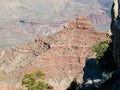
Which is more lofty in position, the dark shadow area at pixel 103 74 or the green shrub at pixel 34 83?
the dark shadow area at pixel 103 74

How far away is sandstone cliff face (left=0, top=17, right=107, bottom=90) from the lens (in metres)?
157

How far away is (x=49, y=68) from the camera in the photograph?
16700 centimetres

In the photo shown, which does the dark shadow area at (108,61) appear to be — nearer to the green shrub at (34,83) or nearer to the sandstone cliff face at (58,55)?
the green shrub at (34,83)

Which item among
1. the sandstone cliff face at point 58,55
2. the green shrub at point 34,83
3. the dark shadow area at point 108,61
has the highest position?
the dark shadow area at point 108,61

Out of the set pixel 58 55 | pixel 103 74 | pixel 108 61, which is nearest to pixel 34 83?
pixel 108 61

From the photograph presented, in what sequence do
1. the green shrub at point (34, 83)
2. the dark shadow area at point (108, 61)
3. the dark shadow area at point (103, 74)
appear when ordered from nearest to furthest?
the dark shadow area at point (103, 74), the dark shadow area at point (108, 61), the green shrub at point (34, 83)

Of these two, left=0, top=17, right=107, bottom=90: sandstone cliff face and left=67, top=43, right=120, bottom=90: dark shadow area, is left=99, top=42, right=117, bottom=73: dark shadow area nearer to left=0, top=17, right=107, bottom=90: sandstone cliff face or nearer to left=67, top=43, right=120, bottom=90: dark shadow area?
left=67, top=43, right=120, bottom=90: dark shadow area

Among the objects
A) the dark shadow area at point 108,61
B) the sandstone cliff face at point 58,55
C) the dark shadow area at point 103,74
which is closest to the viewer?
the dark shadow area at point 103,74

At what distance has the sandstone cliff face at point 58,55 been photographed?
157 metres

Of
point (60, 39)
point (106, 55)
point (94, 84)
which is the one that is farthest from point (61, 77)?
point (94, 84)

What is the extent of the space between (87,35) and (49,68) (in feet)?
80.3

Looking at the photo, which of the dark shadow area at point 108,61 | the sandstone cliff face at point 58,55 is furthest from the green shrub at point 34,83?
the sandstone cliff face at point 58,55

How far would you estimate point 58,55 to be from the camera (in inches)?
6752

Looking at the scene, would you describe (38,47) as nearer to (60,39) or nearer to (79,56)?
(60,39)
